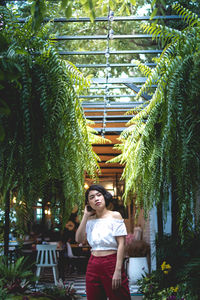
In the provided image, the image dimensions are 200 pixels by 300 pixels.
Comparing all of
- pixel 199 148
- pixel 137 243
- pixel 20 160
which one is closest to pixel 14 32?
pixel 20 160

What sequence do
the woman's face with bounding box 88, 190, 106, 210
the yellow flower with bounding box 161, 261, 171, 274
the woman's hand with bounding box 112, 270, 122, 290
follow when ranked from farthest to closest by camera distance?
1. the yellow flower with bounding box 161, 261, 171, 274
2. the woman's face with bounding box 88, 190, 106, 210
3. the woman's hand with bounding box 112, 270, 122, 290

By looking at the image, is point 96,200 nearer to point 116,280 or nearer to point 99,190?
point 99,190

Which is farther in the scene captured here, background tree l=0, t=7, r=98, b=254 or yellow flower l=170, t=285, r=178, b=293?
yellow flower l=170, t=285, r=178, b=293

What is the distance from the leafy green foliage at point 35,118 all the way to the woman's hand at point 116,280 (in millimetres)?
881

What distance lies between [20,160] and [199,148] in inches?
36.3

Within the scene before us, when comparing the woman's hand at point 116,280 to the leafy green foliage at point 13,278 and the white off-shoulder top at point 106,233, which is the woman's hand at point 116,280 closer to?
the white off-shoulder top at point 106,233

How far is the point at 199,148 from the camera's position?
1734 mm

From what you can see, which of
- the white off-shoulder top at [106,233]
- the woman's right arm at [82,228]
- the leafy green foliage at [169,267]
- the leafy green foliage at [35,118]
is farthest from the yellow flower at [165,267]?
the leafy green foliage at [35,118]

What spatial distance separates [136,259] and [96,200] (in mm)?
5116

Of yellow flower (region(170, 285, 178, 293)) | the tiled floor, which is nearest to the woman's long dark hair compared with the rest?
yellow flower (region(170, 285, 178, 293))

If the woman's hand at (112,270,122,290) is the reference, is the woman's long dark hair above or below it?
above

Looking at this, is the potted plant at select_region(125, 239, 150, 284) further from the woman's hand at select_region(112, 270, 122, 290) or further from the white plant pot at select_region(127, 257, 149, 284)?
the woman's hand at select_region(112, 270, 122, 290)

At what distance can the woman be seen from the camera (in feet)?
8.31

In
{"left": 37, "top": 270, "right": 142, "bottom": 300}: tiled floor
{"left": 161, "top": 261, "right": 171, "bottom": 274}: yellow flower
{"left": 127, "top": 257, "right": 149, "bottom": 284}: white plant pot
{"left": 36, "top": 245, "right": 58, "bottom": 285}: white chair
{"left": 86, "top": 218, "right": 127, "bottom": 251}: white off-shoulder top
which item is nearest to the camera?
{"left": 86, "top": 218, "right": 127, "bottom": 251}: white off-shoulder top
